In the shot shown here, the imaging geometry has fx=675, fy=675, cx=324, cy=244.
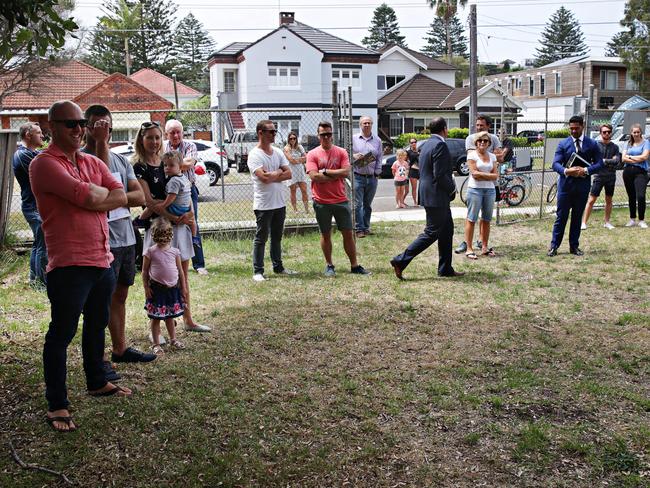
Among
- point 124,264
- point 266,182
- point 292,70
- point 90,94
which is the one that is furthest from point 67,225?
point 292,70

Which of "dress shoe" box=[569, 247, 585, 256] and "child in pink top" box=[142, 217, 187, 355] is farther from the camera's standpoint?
"dress shoe" box=[569, 247, 585, 256]

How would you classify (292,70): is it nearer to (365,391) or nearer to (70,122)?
(365,391)

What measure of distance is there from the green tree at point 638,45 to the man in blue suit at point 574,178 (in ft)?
167

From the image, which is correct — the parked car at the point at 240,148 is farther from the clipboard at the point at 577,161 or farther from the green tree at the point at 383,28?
the green tree at the point at 383,28

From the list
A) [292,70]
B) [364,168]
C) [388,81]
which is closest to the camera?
[364,168]

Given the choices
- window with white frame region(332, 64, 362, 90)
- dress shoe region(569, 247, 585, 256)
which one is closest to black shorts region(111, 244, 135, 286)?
dress shoe region(569, 247, 585, 256)

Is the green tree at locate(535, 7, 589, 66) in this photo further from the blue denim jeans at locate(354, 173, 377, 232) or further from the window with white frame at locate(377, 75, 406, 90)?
the blue denim jeans at locate(354, 173, 377, 232)

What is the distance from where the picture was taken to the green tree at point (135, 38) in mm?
64500

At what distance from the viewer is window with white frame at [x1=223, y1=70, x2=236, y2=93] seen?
43984 millimetres

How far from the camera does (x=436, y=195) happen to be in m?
8.26

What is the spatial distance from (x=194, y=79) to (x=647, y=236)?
71.9 metres

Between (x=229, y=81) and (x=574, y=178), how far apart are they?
37.4 m

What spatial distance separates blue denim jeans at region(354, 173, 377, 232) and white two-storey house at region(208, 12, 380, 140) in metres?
29.9

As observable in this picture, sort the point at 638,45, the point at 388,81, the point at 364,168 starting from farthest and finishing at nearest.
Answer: the point at 638,45
the point at 388,81
the point at 364,168
